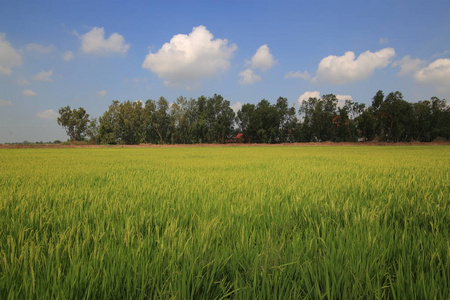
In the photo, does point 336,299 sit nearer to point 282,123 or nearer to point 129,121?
point 282,123

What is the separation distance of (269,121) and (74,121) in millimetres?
64274

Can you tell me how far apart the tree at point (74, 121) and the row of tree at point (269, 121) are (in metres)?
0.33

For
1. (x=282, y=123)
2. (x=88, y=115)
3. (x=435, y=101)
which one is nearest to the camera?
(x=435, y=101)

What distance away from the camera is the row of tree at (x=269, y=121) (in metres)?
51.4

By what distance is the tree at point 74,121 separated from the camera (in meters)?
70.2

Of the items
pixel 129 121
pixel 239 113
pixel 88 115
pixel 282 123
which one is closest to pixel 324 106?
pixel 282 123

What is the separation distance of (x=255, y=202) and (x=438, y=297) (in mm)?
1602

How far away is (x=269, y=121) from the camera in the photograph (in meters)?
57.6

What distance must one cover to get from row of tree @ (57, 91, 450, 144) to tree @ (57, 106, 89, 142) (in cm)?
33

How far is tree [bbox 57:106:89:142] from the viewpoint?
70.2m

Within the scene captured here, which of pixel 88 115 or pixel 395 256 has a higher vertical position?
pixel 88 115

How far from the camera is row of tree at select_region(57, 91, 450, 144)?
51406 millimetres

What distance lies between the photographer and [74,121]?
70750 millimetres

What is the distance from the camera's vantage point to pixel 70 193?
2.99 meters
